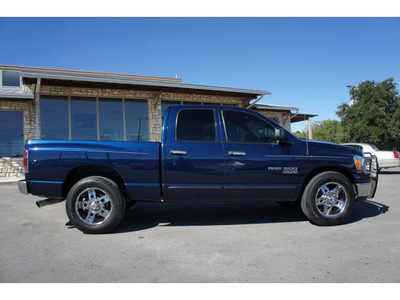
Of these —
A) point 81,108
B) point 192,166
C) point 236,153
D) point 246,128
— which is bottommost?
point 192,166

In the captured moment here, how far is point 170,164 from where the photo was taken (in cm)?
394

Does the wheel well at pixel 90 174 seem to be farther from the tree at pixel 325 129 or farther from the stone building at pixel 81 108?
the tree at pixel 325 129

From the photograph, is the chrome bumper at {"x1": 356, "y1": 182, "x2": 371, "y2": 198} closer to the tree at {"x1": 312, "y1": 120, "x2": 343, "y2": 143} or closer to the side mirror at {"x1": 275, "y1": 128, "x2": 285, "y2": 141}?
the side mirror at {"x1": 275, "y1": 128, "x2": 285, "y2": 141}

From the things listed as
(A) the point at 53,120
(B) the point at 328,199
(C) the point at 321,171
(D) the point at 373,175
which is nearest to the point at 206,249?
(B) the point at 328,199

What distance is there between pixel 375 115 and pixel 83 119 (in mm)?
22894

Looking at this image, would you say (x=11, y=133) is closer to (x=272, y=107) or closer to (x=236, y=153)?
(x=236, y=153)

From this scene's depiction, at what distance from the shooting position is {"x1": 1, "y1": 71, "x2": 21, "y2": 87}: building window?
1425cm

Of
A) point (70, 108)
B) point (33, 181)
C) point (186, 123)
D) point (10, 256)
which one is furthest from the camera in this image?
point (70, 108)

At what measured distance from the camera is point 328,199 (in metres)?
4.17

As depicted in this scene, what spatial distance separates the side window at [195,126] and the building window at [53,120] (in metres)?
9.44

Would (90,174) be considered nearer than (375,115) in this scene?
Yes

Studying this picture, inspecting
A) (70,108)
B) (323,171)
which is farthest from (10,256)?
(70,108)

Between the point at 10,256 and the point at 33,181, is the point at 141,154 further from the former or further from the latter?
the point at 10,256

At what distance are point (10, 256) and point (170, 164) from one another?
2217mm
